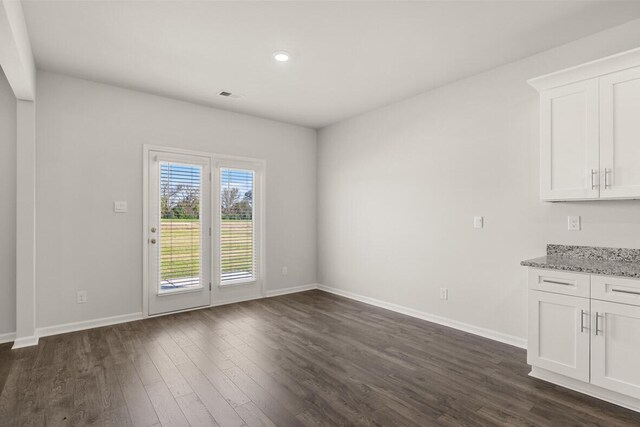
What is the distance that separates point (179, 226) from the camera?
443cm

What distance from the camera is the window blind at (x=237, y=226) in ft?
15.9

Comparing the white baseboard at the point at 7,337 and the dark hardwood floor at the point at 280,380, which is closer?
the dark hardwood floor at the point at 280,380

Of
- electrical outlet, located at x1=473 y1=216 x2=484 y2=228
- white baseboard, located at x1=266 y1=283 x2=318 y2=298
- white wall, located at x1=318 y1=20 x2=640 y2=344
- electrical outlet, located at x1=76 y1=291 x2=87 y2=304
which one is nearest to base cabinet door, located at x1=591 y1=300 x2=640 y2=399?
white wall, located at x1=318 y1=20 x2=640 y2=344

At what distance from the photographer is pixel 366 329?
3785 mm

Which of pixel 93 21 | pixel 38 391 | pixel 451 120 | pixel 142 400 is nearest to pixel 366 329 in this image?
pixel 142 400

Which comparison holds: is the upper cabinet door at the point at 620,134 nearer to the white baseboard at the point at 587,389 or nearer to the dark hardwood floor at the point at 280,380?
the white baseboard at the point at 587,389

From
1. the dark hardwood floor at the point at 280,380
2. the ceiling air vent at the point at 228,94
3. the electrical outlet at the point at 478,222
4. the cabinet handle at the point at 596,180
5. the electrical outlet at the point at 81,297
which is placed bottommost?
the dark hardwood floor at the point at 280,380

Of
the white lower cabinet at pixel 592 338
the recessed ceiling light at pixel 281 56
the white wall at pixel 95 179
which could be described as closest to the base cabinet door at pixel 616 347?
the white lower cabinet at pixel 592 338

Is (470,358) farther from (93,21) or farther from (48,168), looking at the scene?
(48,168)

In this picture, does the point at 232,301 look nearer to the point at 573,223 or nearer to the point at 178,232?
the point at 178,232

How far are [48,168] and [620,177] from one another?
5.26 m

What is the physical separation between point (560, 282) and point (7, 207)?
5109mm

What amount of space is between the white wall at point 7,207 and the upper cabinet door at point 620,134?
536 cm

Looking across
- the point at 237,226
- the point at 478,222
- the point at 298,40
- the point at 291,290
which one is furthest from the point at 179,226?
the point at 478,222
